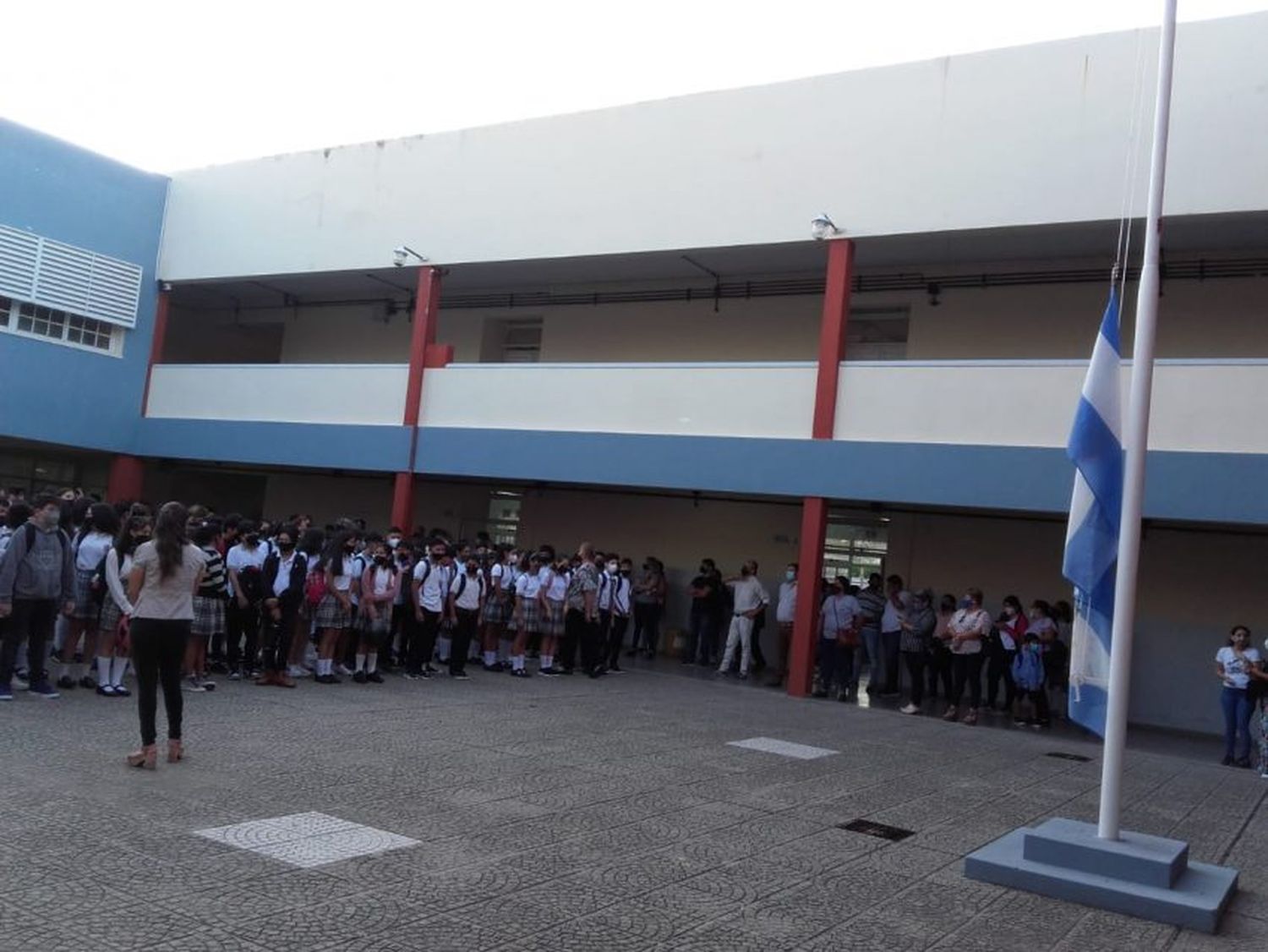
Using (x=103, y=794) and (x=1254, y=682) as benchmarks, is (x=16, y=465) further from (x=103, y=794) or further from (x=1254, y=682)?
(x=1254, y=682)

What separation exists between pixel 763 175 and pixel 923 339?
3714 mm

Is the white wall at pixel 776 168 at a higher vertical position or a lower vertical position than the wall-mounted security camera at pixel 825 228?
higher

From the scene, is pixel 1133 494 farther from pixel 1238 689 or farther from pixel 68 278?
pixel 68 278

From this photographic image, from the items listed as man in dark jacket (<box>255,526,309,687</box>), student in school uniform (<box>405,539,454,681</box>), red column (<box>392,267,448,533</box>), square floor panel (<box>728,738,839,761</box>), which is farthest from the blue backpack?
red column (<box>392,267,448,533</box>)

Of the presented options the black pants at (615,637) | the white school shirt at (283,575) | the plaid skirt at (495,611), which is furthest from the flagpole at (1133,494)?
the black pants at (615,637)

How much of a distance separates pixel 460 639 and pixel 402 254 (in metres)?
8.38

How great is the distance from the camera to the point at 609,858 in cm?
584

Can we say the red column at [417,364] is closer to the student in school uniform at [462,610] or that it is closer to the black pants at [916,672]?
the student in school uniform at [462,610]

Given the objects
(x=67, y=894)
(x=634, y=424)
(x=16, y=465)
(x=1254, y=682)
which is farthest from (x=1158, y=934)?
(x=16, y=465)

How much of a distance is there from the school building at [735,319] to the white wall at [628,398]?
0.17ft

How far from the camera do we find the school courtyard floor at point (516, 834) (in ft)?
15.2

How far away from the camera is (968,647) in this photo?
13914 millimetres

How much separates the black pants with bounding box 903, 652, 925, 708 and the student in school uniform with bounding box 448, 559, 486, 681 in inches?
230

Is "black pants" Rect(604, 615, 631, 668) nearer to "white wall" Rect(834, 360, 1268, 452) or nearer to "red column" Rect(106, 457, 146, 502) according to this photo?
"white wall" Rect(834, 360, 1268, 452)
